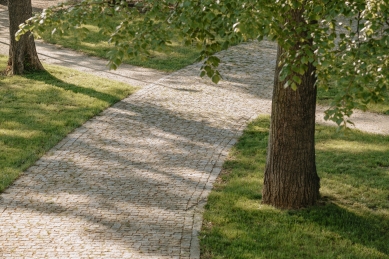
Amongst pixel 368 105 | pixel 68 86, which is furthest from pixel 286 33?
pixel 68 86

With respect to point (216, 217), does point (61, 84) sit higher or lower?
higher

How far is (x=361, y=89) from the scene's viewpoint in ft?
17.0

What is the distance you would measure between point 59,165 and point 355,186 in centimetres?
476

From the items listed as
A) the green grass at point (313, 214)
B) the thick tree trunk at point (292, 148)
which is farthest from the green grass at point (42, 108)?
the thick tree trunk at point (292, 148)

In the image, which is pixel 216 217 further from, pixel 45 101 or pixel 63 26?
pixel 45 101

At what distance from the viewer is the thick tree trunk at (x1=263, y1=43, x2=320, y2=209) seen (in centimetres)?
772

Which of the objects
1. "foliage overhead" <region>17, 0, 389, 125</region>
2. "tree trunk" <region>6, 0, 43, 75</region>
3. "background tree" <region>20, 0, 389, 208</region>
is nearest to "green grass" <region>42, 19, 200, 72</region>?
"tree trunk" <region>6, 0, 43, 75</region>

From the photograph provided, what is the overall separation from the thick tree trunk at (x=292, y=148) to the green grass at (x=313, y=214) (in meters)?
0.20

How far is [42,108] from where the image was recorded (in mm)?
12609

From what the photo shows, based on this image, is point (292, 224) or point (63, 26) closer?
point (63, 26)

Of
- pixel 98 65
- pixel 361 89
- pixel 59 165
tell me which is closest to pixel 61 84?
pixel 98 65

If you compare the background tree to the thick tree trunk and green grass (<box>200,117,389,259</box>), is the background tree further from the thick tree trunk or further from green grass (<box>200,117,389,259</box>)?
green grass (<box>200,117,389,259</box>)

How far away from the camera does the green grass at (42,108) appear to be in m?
10.1

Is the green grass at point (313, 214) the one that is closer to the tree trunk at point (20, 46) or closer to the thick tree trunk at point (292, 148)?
the thick tree trunk at point (292, 148)
